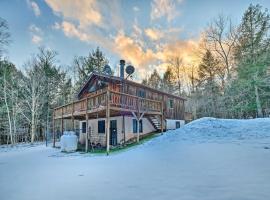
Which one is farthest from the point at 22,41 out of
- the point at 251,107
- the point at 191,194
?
the point at 251,107

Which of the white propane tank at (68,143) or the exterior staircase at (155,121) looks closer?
the white propane tank at (68,143)

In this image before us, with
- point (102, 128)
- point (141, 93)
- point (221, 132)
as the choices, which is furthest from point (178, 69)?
point (221, 132)

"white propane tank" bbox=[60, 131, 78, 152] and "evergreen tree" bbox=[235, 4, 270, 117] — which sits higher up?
"evergreen tree" bbox=[235, 4, 270, 117]

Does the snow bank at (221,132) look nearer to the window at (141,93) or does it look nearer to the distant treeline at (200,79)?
the window at (141,93)

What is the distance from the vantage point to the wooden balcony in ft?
40.5

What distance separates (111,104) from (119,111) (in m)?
1.90

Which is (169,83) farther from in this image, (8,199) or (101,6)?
(8,199)

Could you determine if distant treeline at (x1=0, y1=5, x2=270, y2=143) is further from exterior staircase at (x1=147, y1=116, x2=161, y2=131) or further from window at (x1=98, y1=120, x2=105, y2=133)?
exterior staircase at (x1=147, y1=116, x2=161, y2=131)

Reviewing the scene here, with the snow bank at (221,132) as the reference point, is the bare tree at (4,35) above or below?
above

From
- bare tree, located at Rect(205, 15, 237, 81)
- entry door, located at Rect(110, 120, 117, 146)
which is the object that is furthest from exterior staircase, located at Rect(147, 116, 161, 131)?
bare tree, located at Rect(205, 15, 237, 81)

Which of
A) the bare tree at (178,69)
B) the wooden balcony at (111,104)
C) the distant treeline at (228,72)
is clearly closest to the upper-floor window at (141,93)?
the wooden balcony at (111,104)

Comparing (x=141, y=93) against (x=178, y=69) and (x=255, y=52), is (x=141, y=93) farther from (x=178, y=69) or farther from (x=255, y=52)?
(x=178, y=69)

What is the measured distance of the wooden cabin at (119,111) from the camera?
43.0 feet

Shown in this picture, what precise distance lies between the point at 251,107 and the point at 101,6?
19980 millimetres
